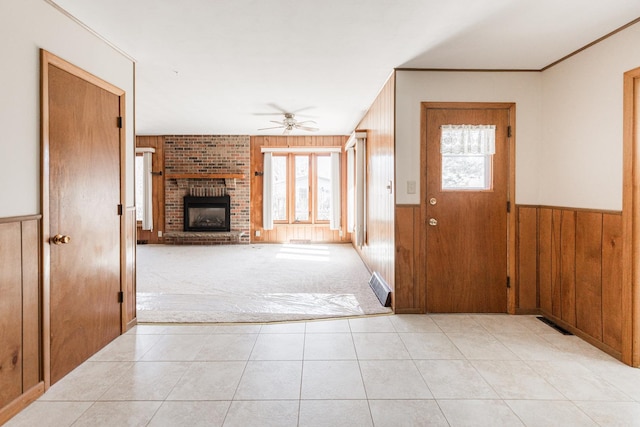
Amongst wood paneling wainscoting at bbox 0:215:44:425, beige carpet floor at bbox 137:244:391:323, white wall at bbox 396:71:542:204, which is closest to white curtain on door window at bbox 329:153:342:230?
beige carpet floor at bbox 137:244:391:323

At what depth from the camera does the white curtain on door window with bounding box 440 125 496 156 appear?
3.30 metres

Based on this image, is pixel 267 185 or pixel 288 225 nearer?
pixel 267 185

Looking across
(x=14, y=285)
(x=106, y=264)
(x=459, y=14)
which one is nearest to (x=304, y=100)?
(x=459, y=14)

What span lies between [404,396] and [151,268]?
4.40 metres

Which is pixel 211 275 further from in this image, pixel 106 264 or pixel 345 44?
pixel 345 44

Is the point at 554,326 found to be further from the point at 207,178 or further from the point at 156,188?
the point at 156,188

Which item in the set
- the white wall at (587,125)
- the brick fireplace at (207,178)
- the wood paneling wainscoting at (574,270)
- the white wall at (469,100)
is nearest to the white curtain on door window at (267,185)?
the brick fireplace at (207,178)

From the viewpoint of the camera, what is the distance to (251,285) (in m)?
4.28

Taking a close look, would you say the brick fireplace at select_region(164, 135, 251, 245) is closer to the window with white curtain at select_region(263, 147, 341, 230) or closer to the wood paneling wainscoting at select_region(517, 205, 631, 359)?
the window with white curtain at select_region(263, 147, 341, 230)

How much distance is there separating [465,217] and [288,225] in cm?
478

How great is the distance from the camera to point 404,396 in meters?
1.97

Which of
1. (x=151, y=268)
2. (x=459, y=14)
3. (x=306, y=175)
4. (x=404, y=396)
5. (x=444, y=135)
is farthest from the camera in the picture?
(x=306, y=175)

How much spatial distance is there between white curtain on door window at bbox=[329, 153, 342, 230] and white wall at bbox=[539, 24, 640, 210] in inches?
174

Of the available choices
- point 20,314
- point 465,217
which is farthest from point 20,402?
point 465,217
